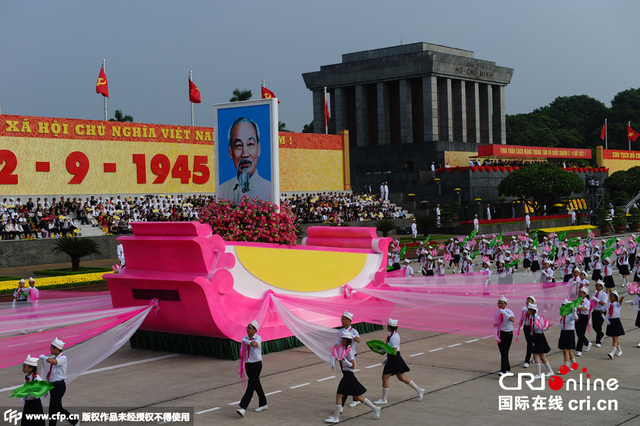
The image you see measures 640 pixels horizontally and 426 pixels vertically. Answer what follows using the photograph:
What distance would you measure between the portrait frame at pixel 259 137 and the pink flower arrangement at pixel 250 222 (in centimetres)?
82

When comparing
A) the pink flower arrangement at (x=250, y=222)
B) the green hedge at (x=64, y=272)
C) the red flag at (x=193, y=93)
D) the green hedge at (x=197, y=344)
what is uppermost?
the red flag at (x=193, y=93)

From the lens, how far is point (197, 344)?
1622 centimetres

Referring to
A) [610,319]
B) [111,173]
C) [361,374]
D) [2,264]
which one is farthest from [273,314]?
[111,173]

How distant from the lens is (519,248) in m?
33.3

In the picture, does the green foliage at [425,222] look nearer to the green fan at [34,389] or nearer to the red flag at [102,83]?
the red flag at [102,83]

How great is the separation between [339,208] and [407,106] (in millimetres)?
20490

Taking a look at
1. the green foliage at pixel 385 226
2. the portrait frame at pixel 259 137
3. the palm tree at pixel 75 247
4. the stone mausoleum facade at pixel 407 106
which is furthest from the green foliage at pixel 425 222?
the portrait frame at pixel 259 137

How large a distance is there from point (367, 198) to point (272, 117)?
38354mm

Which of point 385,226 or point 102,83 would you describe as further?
point 385,226

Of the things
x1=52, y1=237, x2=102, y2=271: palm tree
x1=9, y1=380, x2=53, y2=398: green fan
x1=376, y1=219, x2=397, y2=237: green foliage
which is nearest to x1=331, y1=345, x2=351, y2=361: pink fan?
x1=9, y1=380, x2=53, y2=398: green fan

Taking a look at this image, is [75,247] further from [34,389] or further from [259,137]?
[34,389]

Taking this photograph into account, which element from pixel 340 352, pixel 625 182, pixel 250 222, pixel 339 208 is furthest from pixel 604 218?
pixel 340 352

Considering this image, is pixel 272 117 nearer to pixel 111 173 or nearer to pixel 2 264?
pixel 2 264

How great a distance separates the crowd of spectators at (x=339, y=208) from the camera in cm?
4809
